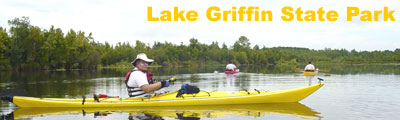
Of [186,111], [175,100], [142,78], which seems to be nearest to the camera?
[142,78]

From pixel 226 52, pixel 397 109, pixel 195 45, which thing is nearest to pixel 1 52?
pixel 397 109

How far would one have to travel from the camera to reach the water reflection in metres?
9.72

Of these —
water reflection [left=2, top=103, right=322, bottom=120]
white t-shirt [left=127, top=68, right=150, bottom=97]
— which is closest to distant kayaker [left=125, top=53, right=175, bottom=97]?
white t-shirt [left=127, top=68, right=150, bottom=97]

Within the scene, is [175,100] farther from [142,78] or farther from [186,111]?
[142,78]

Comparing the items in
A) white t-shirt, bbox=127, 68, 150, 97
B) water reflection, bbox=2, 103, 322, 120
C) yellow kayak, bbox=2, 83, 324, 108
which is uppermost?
white t-shirt, bbox=127, 68, 150, 97

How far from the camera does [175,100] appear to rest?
11.0 metres

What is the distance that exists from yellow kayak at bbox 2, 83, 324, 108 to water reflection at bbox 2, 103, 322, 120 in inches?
7.3

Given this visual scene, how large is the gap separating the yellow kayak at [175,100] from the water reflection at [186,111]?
0.19 meters

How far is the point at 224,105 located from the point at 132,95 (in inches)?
118

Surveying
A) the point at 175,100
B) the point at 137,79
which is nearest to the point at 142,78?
the point at 137,79

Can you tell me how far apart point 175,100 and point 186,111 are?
78 cm

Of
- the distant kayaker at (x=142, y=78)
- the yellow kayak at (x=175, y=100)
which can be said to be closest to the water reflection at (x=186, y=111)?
the yellow kayak at (x=175, y=100)

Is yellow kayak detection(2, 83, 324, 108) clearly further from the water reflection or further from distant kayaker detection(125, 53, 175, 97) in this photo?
distant kayaker detection(125, 53, 175, 97)

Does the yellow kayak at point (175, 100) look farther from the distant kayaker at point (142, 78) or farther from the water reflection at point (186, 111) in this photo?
the distant kayaker at point (142, 78)
